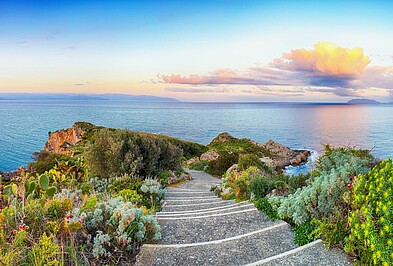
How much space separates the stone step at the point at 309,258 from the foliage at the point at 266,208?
1.58 meters

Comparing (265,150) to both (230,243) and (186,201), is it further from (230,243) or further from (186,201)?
(230,243)

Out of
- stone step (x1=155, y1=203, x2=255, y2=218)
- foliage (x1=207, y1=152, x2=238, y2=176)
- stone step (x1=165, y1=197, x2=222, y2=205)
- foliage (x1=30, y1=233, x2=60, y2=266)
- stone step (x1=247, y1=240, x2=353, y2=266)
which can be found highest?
foliage (x1=30, y1=233, x2=60, y2=266)

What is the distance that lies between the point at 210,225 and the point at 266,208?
4.68 feet

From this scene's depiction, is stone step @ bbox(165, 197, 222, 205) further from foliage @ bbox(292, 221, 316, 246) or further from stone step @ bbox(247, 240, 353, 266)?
stone step @ bbox(247, 240, 353, 266)

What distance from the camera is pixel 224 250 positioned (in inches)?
202

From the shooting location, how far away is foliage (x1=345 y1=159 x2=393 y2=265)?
3932mm

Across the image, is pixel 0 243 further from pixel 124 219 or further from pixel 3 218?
pixel 124 219

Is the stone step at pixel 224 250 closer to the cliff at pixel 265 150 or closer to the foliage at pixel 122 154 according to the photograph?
the foliage at pixel 122 154

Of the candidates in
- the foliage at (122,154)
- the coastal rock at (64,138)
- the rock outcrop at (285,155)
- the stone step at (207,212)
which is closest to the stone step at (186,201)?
the stone step at (207,212)

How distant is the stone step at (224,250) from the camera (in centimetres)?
475

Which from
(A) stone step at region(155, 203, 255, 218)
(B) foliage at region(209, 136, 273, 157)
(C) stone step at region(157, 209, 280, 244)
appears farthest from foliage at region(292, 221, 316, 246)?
(B) foliage at region(209, 136, 273, 157)

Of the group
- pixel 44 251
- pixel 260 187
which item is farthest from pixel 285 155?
Answer: pixel 44 251

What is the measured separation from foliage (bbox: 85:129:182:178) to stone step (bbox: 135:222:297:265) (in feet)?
20.9

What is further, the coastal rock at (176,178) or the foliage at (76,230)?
Result: the coastal rock at (176,178)
